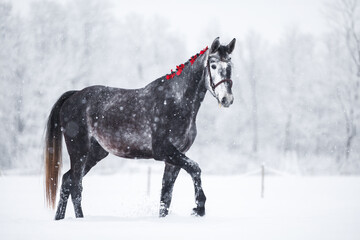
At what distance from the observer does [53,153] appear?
6.25 meters

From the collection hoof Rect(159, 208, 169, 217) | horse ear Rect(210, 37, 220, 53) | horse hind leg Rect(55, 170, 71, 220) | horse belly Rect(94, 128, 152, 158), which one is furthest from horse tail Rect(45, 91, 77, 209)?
horse ear Rect(210, 37, 220, 53)

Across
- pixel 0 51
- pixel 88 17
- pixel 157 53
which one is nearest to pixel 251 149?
pixel 157 53

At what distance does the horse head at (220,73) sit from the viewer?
474 cm

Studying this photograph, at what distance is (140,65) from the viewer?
25.8 m

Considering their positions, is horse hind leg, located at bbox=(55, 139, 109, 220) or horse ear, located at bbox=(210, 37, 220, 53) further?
horse hind leg, located at bbox=(55, 139, 109, 220)

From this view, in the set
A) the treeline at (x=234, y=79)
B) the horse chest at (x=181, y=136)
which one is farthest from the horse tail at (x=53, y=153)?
the treeline at (x=234, y=79)

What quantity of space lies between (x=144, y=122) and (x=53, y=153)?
1.86 metres

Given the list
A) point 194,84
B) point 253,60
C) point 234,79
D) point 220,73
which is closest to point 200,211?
point 194,84

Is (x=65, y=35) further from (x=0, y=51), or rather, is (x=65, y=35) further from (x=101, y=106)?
(x=101, y=106)

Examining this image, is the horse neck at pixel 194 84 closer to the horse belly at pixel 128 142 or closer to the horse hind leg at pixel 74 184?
the horse belly at pixel 128 142

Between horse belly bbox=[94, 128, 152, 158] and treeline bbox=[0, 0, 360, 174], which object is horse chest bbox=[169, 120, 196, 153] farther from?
treeline bbox=[0, 0, 360, 174]

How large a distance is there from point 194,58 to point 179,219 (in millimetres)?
2241

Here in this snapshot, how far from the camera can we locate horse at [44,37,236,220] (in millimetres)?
4965

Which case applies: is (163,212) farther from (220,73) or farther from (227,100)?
(220,73)
